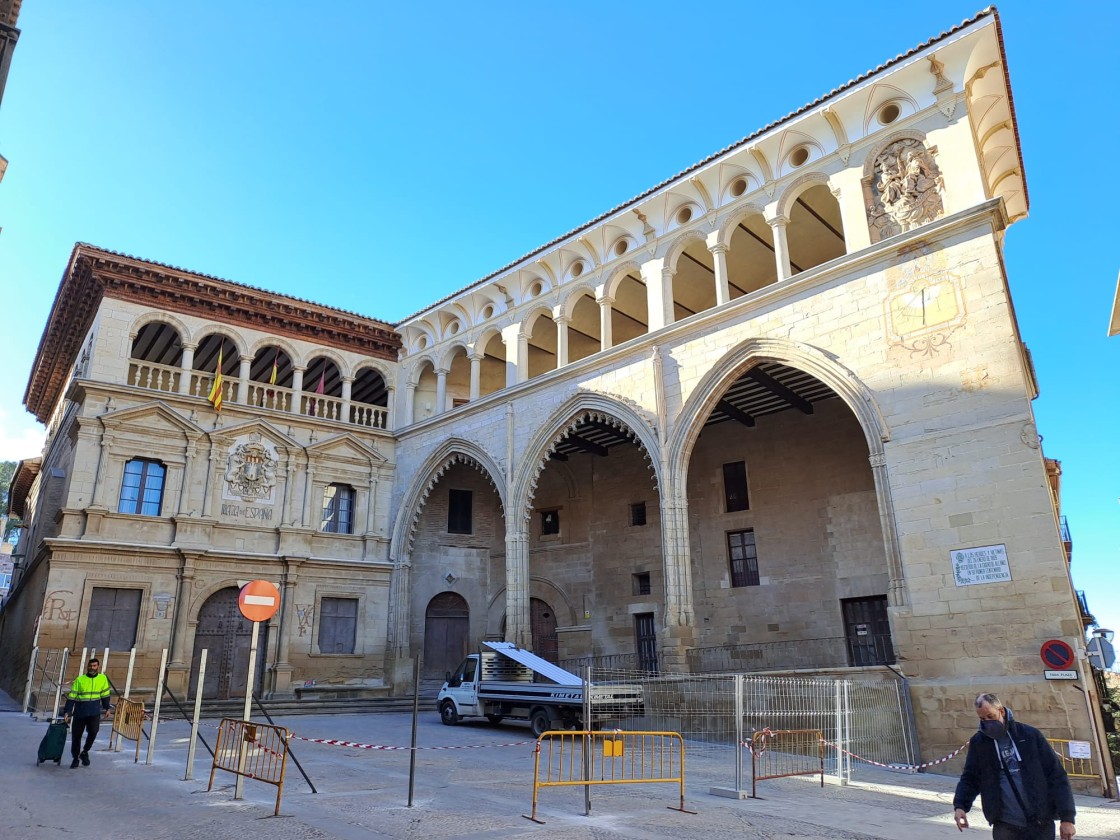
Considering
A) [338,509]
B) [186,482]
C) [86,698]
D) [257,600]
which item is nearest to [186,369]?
[186,482]

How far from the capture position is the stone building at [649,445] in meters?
12.3

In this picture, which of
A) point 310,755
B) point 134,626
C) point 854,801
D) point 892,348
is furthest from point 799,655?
point 134,626

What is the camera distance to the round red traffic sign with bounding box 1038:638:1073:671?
10.6m

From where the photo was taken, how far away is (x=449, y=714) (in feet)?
52.9

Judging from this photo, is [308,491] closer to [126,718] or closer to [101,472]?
[101,472]

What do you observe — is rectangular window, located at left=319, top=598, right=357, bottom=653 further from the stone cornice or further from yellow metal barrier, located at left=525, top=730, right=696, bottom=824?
yellow metal barrier, located at left=525, top=730, right=696, bottom=824

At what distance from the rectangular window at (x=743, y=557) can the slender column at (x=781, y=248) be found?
723 cm

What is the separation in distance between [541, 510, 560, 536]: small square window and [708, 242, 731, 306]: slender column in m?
9.78

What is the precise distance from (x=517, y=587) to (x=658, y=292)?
7.61m

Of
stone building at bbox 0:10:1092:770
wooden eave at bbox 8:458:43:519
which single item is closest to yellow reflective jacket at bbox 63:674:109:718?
stone building at bbox 0:10:1092:770

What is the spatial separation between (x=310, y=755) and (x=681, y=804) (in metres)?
6.09

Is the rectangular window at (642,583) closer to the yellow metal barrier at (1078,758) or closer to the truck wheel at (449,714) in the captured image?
the truck wheel at (449,714)

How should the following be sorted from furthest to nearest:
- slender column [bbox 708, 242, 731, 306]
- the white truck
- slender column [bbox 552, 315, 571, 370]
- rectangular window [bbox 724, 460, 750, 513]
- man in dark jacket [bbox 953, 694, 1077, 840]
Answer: rectangular window [bbox 724, 460, 750, 513], slender column [bbox 552, 315, 571, 370], slender column [bbox 708, 242, 731, 306], the white truck, man in dark jacket [bbox 953, 694, 1077, 840]

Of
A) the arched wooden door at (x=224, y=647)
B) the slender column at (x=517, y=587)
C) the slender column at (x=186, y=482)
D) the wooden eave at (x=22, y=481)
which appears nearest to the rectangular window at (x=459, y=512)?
the slender column at (x=517, y=587)
